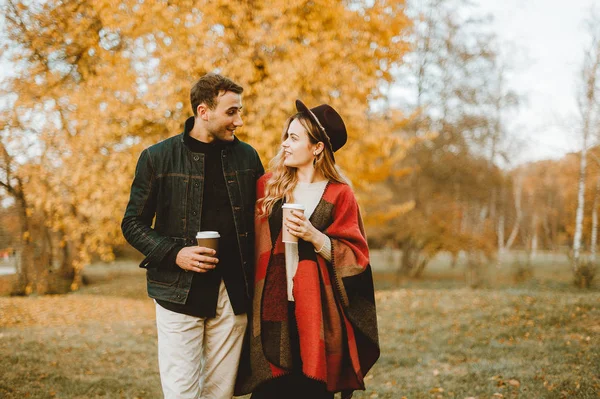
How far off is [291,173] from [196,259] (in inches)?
27.8

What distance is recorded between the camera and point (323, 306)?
7.64 ft

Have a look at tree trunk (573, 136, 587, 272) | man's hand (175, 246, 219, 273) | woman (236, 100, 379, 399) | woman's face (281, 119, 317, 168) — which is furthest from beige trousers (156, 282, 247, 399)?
tree trunk (573, 136, 587, 272)

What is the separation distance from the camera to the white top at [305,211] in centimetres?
235

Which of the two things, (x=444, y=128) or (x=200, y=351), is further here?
(x=444, y=128)

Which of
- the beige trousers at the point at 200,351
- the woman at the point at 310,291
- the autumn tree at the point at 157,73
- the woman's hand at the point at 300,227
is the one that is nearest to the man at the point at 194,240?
the beige trousers at the point at 200,351

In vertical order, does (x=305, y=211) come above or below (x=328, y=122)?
below

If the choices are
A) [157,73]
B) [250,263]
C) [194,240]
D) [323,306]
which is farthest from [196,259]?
[157,73]

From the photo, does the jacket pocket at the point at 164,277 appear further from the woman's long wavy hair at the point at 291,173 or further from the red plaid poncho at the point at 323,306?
the woman's long wavy hair at the point at 291,173

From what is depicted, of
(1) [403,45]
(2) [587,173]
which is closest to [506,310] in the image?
(1) [403,45]

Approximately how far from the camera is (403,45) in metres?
7.80

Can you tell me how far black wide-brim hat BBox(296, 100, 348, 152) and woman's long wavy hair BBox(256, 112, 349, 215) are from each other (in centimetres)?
3

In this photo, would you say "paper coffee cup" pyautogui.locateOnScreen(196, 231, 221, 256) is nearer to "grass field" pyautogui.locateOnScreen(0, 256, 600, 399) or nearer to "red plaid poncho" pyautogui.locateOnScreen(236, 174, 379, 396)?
"red plaid poncho" pyautogui.locateOnScreen(236, 174, 379, 396)

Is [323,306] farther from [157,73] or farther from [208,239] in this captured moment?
[157,73]

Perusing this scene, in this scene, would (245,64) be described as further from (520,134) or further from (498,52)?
(520,134)
